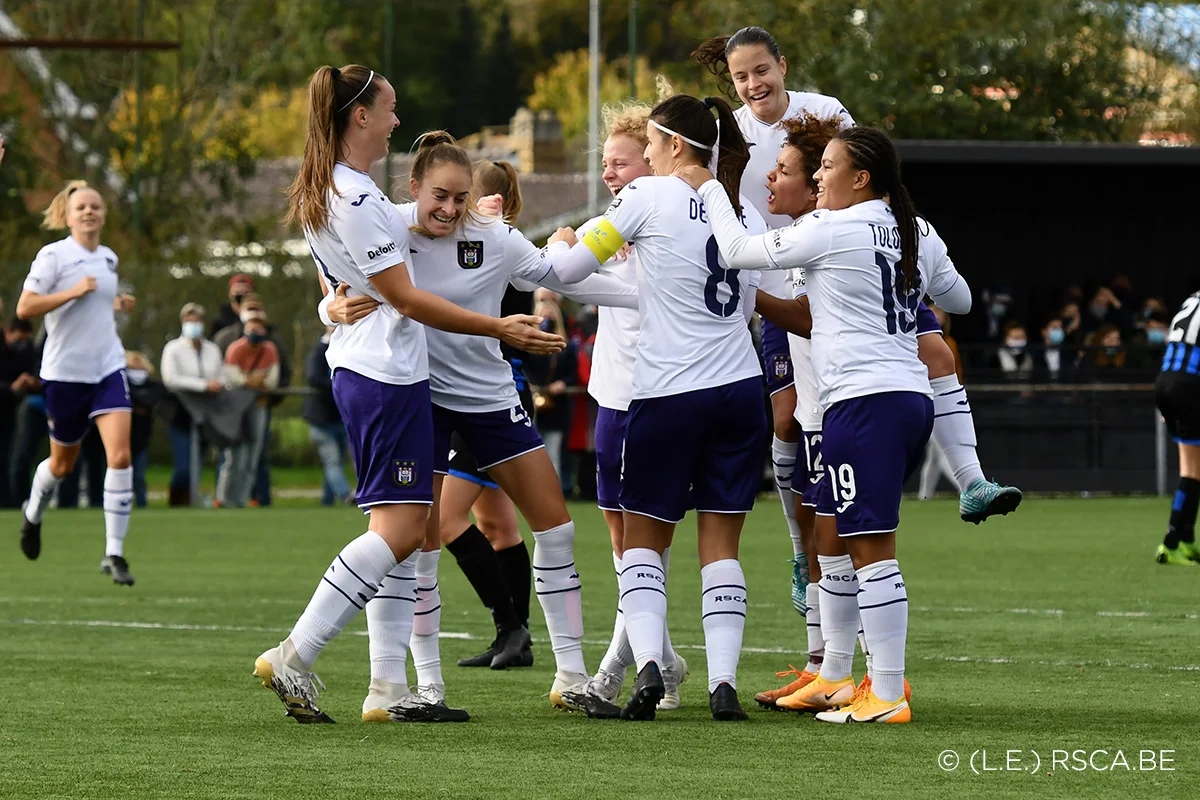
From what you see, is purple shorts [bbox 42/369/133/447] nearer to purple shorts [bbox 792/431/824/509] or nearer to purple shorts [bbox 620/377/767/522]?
purple shorts [bbox 792/431/824/509]

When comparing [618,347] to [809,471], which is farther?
[809,471]

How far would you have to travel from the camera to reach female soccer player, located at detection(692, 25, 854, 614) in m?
7.23

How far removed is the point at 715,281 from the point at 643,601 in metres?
1.06

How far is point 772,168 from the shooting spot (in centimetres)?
716

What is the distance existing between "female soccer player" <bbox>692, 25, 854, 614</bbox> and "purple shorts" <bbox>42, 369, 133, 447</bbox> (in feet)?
17.5

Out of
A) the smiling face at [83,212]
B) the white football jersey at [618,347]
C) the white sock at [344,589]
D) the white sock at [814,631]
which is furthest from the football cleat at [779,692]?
the smiling face at [83,212]

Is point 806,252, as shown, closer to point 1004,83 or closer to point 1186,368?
point 1186,368

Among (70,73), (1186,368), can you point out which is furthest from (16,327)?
(1186,368)

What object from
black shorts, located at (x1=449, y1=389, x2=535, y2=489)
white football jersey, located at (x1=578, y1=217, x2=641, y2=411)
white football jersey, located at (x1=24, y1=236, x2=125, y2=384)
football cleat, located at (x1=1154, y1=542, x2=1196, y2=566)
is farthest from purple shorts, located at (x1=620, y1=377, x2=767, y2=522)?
football cleat, located at (x1=1154, y1=542, x2=1196, y2=566)

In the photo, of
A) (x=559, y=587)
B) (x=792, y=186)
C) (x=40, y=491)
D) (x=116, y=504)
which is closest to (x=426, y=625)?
(x=559, y=587)

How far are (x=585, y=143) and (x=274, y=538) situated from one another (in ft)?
61.5

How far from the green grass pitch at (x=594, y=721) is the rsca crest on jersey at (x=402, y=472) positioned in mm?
781

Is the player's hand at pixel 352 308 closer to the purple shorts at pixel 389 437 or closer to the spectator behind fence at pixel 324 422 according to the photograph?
the purple shorts at pixel 389 437

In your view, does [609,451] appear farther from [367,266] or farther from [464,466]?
[464,466]
